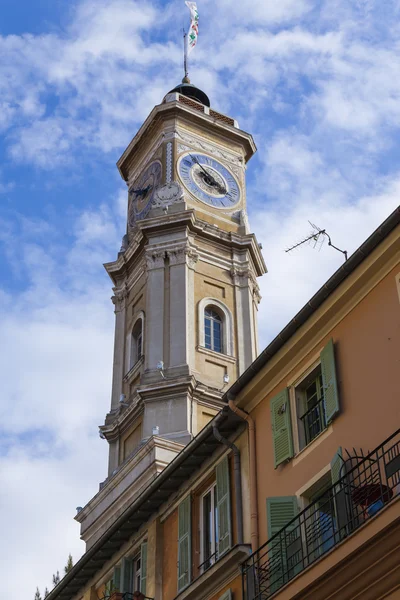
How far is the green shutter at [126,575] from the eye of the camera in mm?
23500

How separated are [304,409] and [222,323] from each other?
74.6 ft

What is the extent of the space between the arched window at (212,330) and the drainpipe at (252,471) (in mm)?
20033

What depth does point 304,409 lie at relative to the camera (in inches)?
741

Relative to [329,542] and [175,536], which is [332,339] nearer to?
[329,542]

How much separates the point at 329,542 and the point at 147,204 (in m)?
30.5

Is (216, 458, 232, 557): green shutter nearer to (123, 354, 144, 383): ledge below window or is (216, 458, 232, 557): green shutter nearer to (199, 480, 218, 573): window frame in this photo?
(199, 480, 218, 573): window frame

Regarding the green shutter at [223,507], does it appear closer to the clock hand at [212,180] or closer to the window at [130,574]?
the window at [130,574]

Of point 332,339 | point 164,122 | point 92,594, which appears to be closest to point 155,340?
point 164,122

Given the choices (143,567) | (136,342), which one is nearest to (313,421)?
(143,567)

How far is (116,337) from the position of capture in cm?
4306

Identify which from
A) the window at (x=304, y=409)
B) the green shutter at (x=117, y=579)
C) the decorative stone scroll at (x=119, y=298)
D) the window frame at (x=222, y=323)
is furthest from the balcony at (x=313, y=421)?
the decorative stone scroll at (x=119, y=298)

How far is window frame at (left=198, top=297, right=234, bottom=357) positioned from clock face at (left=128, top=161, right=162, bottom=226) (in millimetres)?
5725

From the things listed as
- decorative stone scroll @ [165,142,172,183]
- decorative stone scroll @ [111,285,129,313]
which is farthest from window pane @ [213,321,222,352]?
decorative stone scroll @ [165,142,172,183]

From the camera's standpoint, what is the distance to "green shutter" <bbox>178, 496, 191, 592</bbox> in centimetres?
2103
